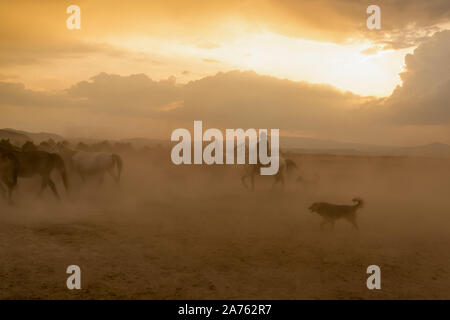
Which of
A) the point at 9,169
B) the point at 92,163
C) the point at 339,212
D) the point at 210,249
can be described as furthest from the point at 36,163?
the point at 339,212

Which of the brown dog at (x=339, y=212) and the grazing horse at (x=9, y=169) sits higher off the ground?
the grazing horse at (x=9, y=169)

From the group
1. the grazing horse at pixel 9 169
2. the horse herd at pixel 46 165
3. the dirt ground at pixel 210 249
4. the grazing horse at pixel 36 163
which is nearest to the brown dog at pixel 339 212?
the dirt ground at pixel 210 249

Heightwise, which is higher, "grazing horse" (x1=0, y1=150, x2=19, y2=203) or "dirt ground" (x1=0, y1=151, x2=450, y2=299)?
"grazing horse" (x1=0, y1=150, x2=19, y2=203)

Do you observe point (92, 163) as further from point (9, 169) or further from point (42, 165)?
point (9, 169)

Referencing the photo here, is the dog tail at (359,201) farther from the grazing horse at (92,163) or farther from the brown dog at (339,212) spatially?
the grazing horse at (92,163)

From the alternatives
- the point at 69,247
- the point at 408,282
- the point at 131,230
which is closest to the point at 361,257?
the point at 408,282

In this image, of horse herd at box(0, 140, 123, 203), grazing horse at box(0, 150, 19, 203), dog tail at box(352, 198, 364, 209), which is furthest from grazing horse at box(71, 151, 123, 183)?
dog tail at box(352, 198, 364, 209)

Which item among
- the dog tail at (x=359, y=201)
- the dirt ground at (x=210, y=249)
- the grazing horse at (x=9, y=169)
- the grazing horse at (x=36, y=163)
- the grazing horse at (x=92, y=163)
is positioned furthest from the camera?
the grazing horse at (x=92, y=163)

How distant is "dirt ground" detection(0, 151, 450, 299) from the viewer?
230 inches

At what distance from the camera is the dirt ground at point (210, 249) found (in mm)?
5852

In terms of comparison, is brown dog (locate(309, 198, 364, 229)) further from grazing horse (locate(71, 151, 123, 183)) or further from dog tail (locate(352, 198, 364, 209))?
grazing horse (locate(71, 151, 123, 183))
